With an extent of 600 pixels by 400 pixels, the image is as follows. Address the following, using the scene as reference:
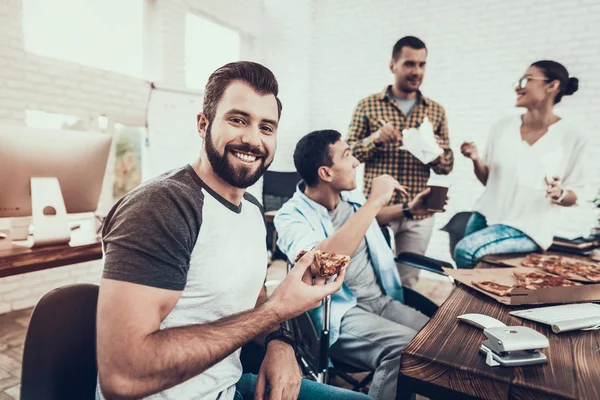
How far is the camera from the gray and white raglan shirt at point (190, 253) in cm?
78

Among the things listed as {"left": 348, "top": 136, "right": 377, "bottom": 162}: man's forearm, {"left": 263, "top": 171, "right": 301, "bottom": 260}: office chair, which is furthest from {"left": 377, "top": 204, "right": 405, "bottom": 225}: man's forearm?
{"left": 263, "top": 171, "right": 301, "bottom": 260}: office chair

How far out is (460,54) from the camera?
4176 mm

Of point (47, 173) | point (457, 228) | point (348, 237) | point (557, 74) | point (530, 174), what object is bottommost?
point (457, 228)

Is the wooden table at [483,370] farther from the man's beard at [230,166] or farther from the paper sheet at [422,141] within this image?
the paper sheet at [422,141]

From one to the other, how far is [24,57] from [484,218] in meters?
3.30

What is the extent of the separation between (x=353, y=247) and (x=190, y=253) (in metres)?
0.81

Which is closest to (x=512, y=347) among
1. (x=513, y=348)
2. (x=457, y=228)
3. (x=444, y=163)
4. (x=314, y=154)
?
(x=513, y=348)

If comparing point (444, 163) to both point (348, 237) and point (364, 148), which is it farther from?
point (348, 237)

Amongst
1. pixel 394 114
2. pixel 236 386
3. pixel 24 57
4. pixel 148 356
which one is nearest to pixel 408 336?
pixel 236 386

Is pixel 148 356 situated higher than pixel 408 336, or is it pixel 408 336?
pixel 148 356

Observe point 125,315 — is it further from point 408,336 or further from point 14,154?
point 14,154

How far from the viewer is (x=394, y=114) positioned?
8.27 ft

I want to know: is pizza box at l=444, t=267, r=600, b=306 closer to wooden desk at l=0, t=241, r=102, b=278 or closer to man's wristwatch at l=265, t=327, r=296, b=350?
man's wristwatch at l=265, t=327, r=296, b=350

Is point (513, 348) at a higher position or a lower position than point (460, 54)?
lower
